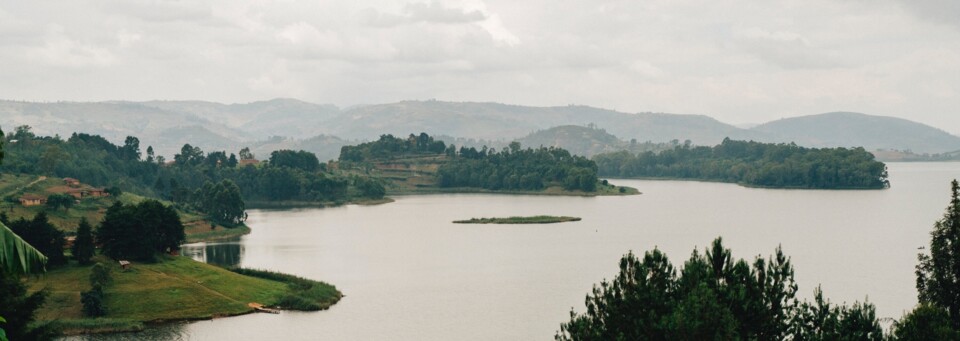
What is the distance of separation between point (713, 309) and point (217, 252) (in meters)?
92.5

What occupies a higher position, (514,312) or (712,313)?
(712,313)

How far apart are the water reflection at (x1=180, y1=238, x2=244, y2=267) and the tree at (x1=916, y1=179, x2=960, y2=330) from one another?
7615 cm

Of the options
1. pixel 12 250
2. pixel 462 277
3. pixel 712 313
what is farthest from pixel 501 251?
pixel 12 250

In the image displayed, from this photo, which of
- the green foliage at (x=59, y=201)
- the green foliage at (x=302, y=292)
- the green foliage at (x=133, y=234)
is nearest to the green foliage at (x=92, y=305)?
the green foliage at (x=133, y=234)

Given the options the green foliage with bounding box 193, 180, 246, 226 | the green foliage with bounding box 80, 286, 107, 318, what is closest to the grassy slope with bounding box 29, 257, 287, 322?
the green foliage with bounding box 80, 286, 107, 318

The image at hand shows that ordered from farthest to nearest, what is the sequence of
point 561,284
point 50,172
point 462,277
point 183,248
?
point 50,172, point 183,248, point 462,277, point 561,284

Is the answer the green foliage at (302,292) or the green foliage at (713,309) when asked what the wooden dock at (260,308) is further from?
the green foliage at (713,309)

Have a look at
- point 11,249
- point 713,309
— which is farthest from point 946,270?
point 11,249

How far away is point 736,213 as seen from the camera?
572 ft

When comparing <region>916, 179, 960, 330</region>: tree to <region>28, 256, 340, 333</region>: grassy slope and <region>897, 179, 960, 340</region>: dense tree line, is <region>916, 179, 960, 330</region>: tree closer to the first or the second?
<region>897, 179, 960, 340</region>: dense tree line

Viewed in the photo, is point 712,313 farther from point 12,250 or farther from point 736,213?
→ point 736,213

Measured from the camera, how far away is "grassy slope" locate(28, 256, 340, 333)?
242 feet

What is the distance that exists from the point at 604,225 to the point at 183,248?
6586 cm

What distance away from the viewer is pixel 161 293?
3091 inches
